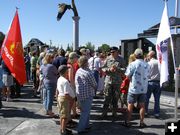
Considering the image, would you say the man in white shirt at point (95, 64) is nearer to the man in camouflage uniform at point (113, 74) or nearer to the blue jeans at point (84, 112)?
the man in camouflage uniform at point (113, 74)

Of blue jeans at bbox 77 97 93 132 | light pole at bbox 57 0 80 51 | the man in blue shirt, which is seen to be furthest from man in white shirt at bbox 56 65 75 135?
light pole at bbox 57 0 80 51

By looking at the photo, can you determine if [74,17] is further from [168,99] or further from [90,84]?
[90,84]

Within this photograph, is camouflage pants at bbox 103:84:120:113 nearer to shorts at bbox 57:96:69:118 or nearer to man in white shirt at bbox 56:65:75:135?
man in white shirt at bbox 56:65:75:135

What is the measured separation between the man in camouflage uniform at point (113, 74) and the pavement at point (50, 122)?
1.83 feet

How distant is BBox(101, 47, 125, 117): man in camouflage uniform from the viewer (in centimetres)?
916

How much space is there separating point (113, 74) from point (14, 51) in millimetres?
2611

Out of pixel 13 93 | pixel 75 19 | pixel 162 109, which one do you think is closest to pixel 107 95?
pixel 162 109

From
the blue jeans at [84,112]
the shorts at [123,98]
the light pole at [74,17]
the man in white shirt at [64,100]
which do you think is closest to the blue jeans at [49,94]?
the man in white shirt at [64,100]

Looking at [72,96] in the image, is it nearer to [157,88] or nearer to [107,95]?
[107,95]

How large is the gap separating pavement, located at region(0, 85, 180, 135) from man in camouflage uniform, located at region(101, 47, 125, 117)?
56cm

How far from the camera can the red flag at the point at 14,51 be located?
9664mm

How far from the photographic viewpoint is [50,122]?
9.04 meters

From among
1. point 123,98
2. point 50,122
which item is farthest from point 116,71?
point 50,122

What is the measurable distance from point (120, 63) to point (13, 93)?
5586 millimetres
